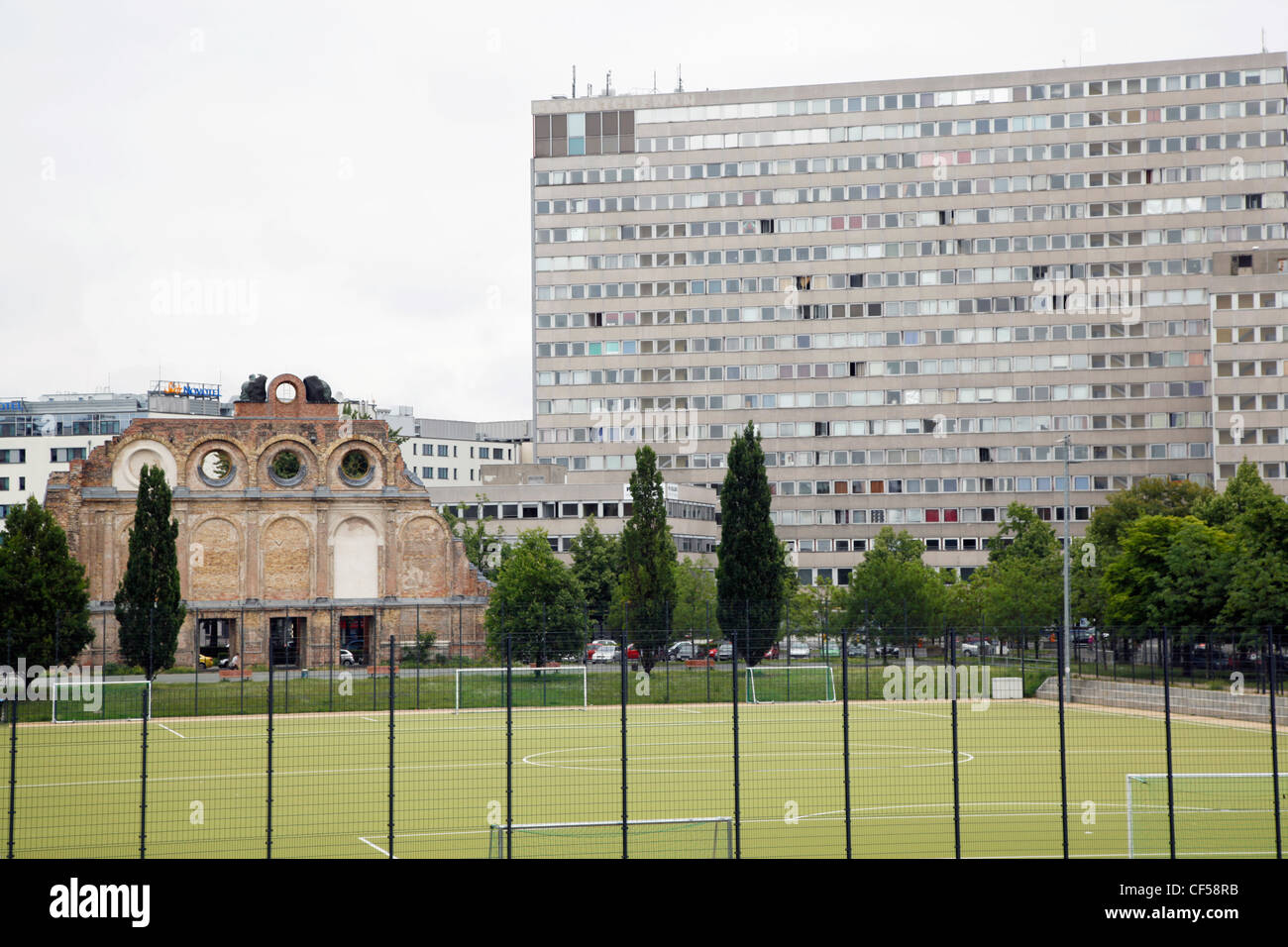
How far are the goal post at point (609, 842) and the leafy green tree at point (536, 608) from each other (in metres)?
35.2

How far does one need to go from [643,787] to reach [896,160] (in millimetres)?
97922

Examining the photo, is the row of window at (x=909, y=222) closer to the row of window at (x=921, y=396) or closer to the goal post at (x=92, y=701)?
the row of window at (x=921, y=396)

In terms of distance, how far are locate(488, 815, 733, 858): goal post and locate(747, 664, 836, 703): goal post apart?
1330 inches

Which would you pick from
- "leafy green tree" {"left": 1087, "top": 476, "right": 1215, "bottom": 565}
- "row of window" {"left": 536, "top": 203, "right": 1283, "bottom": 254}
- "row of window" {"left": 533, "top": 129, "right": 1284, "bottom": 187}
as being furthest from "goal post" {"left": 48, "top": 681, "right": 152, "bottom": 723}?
"row of window" {"left": 533, "top": 129, "right": 1284, "bottom": 187}

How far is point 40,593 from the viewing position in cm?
4984

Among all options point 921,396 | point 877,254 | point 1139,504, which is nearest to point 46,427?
point 877,254

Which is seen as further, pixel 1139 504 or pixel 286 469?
pixel 1139 504

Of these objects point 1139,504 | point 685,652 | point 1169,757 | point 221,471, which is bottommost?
point 685,652

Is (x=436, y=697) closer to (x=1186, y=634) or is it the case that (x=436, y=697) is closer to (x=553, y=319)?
(x=1186, y=634)

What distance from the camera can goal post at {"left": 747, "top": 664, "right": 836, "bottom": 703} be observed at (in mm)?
56031

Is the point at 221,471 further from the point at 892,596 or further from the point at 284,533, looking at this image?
the point at 892,596

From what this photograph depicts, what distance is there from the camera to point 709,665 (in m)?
55.8
